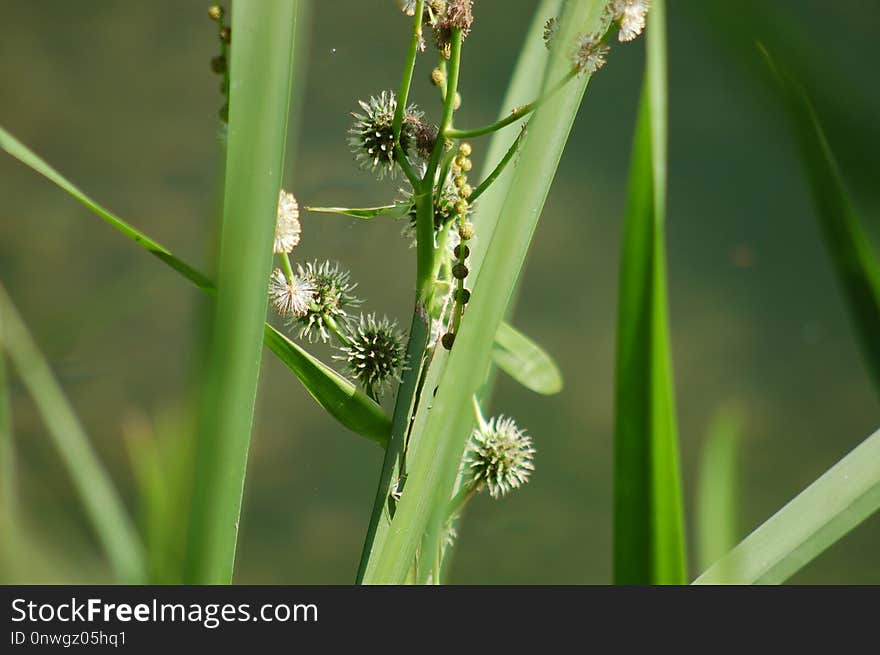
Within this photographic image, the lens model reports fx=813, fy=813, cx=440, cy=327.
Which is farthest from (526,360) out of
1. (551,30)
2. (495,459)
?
(551,30)

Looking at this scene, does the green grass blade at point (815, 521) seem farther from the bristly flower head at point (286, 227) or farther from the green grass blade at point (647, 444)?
the bristly flower head at point (286, 227)

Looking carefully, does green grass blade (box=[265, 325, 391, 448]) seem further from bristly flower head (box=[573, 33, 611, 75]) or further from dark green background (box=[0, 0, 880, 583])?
dark green background (box=[0, 0, 880, 583])

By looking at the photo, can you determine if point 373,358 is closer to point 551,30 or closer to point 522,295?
point 551,30

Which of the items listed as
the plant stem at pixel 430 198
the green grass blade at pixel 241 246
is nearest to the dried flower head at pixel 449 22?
the plant stem at pixel 430 198

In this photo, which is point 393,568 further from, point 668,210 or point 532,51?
point 668,210

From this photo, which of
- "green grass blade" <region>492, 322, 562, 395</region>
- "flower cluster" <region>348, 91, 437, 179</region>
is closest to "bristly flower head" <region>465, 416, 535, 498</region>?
"green grass blade" <region>492, 322, 562, 395</region>
